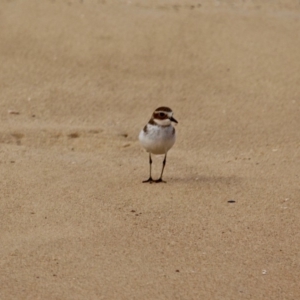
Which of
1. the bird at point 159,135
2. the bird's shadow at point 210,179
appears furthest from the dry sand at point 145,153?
the bird at point 159,135

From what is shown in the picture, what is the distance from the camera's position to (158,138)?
347 inches

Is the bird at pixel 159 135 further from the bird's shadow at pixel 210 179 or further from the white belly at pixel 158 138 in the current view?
the bird's shadow at pixel 210 179

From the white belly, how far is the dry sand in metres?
0.37

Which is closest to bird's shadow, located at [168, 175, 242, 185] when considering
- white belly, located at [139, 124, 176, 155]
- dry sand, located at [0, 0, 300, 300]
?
dry sand, located at [0, 0, 300, 300]

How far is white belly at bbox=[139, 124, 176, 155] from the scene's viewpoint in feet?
28.9

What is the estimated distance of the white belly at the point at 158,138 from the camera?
8.81 m

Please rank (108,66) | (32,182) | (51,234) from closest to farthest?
(51,234) < (32,182) < (108,66)

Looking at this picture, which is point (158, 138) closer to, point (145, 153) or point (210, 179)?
point (210, 179)

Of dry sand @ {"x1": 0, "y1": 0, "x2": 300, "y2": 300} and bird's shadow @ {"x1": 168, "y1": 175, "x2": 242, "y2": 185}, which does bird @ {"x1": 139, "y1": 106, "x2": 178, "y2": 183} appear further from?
dry sand @ {"x1": 0, "y1": 0, "x2": 300, "y2": 300}

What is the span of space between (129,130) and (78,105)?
106cm

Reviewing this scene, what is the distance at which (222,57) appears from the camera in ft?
42.2

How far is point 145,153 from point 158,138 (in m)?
1.41

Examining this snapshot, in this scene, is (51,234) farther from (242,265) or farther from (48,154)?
(48,154)

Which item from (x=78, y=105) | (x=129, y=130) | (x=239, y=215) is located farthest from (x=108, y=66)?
(x=239, y=215)
